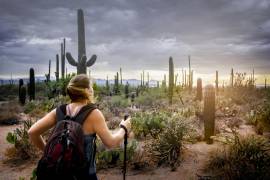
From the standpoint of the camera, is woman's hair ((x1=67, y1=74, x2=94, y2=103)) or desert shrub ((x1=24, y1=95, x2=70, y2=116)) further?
desert shrub ((x1=24, y1=95, x2=70, y2=116))

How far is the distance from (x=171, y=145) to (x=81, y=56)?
5.61m

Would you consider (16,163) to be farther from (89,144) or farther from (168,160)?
(89,144)

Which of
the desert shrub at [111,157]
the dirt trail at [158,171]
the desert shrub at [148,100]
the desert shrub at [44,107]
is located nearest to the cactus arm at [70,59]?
the desert shrub at [44,107]

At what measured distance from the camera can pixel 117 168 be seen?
6039 millimetres

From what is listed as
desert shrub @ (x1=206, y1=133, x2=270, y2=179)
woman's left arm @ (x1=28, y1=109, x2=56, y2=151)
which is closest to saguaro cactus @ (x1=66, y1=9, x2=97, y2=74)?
desert shrub @ (x1=206, y1=133, x2=270, y2=179)

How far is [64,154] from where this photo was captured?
2.23 meters

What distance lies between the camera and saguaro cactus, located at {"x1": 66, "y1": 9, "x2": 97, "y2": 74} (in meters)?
10.1

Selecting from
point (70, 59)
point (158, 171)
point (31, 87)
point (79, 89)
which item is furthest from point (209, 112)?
point (31, 87)

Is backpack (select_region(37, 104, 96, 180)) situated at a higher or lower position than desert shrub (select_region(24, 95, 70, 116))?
higher

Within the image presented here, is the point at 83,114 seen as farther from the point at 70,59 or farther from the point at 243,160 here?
the point at 70,59

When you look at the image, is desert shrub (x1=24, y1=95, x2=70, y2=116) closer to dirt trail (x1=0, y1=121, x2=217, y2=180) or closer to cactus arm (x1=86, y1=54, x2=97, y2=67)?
cactus arm (x1=86, y1=54, x2=97, y2=67)

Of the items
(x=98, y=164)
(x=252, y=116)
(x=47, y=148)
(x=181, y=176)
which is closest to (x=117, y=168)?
(x=98, y=164)

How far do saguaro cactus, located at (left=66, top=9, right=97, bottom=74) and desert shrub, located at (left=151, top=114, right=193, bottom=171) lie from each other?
4376 millimetres

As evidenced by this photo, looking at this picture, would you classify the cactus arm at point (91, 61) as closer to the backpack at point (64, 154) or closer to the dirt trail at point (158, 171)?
the dirt trail at point (158, 171)
